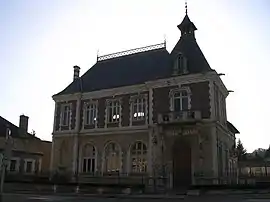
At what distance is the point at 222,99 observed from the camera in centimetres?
3247

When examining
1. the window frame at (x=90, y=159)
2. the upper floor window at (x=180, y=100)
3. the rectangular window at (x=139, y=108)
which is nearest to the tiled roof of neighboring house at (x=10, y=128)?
the window frame at (x=90, y=159)

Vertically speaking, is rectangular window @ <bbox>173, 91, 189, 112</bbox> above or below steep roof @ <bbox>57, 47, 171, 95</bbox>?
below

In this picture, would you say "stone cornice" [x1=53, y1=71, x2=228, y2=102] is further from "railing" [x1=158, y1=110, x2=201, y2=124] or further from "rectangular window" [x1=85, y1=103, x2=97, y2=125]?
"railing" [x1=158, y1=110, x2=201, y2=124]

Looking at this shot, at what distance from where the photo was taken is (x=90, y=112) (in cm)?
3478

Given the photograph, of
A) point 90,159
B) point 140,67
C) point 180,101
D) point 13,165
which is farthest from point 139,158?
point 13,165

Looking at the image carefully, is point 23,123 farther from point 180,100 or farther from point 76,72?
point 180,100

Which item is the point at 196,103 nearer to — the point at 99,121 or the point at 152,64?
the point at 152,64

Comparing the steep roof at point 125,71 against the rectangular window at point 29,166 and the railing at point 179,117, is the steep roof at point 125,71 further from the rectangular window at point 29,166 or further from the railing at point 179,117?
the rectangular window at point 29,166

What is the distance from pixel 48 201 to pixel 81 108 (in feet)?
61.3

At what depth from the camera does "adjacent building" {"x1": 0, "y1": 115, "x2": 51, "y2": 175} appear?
1534 inches

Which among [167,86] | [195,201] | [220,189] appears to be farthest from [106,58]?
[195,201]

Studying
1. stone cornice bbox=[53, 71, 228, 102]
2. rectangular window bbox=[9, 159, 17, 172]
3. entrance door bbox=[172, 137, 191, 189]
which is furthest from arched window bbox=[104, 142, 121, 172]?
rectangular window bbox=[9, 159, 17, 172]

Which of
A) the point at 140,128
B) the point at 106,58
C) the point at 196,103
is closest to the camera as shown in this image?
the point at 196,103

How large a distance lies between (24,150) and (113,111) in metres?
14.4
